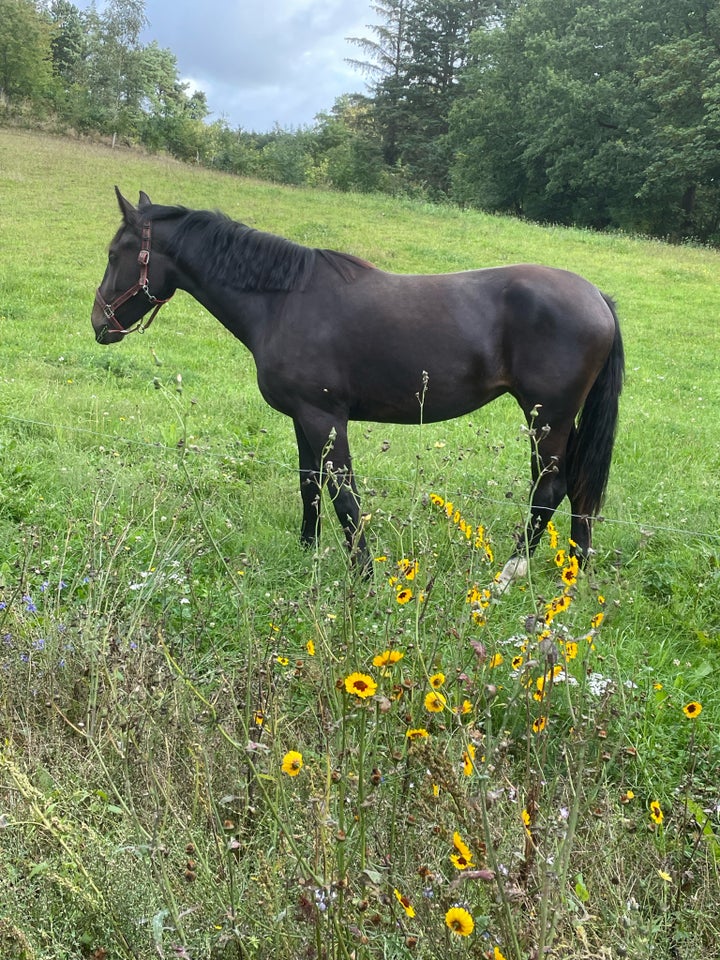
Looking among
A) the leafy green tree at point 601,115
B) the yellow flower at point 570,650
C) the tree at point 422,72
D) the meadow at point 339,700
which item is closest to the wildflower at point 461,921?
the meadow at point 339,700

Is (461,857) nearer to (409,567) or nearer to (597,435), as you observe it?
(409,567)

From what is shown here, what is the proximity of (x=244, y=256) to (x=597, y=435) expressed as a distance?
2448 mm

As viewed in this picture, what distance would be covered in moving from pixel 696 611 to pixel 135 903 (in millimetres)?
3039

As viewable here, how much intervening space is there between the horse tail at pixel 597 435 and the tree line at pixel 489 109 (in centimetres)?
3075

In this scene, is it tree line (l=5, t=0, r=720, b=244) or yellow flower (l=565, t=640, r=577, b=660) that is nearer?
yellow flower (l=565, t=640, r=577, b=660)

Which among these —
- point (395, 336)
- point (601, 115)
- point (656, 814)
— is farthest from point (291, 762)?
point (601, 115)

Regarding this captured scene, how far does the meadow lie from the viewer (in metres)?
1.60

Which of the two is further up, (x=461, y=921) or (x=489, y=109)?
(x=489, y=109)

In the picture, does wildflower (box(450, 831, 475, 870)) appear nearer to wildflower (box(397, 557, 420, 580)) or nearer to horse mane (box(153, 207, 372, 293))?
wildflower (box(397, 557, 420, 580))

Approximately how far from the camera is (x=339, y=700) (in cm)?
230

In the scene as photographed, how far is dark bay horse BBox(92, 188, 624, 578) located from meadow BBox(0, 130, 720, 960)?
1.69 ft

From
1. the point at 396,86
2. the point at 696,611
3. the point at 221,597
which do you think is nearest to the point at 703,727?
the point at 696,611

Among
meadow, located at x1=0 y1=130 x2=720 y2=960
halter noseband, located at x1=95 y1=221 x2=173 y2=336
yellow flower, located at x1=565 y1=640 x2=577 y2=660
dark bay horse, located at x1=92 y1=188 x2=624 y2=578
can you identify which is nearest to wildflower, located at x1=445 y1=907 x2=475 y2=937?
meadow, located at x1=0 y1=130 x2=720 y2=960

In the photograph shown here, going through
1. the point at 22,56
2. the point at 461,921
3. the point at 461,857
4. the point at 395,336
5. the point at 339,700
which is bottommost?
the point at 339,700
